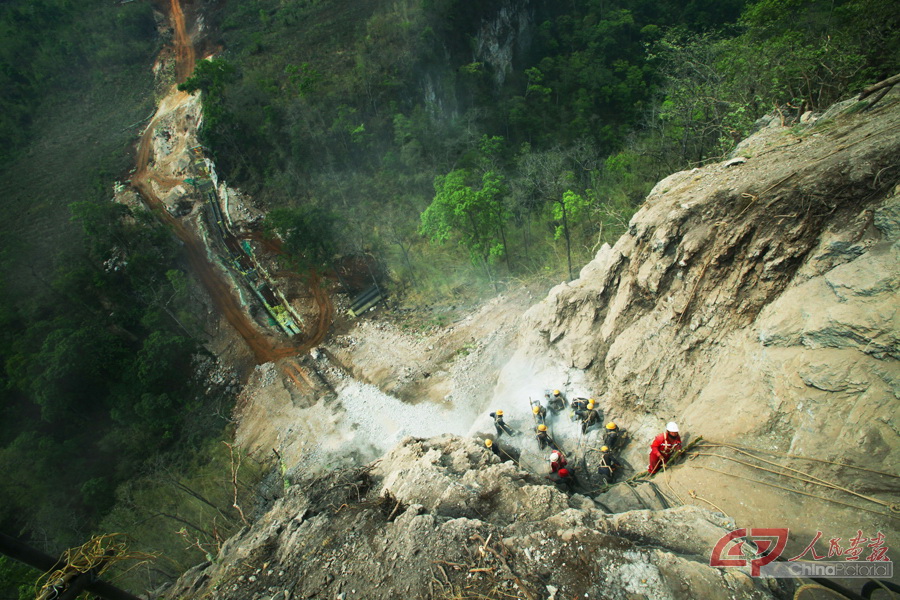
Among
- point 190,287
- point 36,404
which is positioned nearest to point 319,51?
point 190,287

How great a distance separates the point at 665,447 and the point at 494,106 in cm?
3437

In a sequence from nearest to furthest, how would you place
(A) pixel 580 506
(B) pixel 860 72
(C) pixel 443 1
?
1. (A) pixel 580 506
2. (B) pixel 860 72
3. (C) pixel 443 1

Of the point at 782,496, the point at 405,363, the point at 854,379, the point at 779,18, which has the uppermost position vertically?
the point at 779,18

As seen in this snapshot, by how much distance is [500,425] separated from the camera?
1277cm

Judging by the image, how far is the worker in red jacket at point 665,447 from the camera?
28.3ft

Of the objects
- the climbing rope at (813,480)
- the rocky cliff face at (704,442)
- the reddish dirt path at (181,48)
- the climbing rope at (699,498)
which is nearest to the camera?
the rocky cliff face at (704,442)

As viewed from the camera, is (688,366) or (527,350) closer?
(688,366)

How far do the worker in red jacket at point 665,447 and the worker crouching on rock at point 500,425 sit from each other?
186 inches

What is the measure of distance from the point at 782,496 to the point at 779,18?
80.5 feet

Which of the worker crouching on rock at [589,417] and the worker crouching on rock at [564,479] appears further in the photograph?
the worker crouching on rock at [589,417]

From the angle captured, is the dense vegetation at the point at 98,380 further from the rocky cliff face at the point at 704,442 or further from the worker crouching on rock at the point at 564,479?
the worker crouching on rock at the point at 564,479

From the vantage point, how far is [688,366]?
9891 mm

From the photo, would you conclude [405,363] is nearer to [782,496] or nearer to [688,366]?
[688,366]

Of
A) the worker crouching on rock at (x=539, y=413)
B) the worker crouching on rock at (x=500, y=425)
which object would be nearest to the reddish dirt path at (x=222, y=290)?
the worker crouching on rock at (x=500, y=425)
